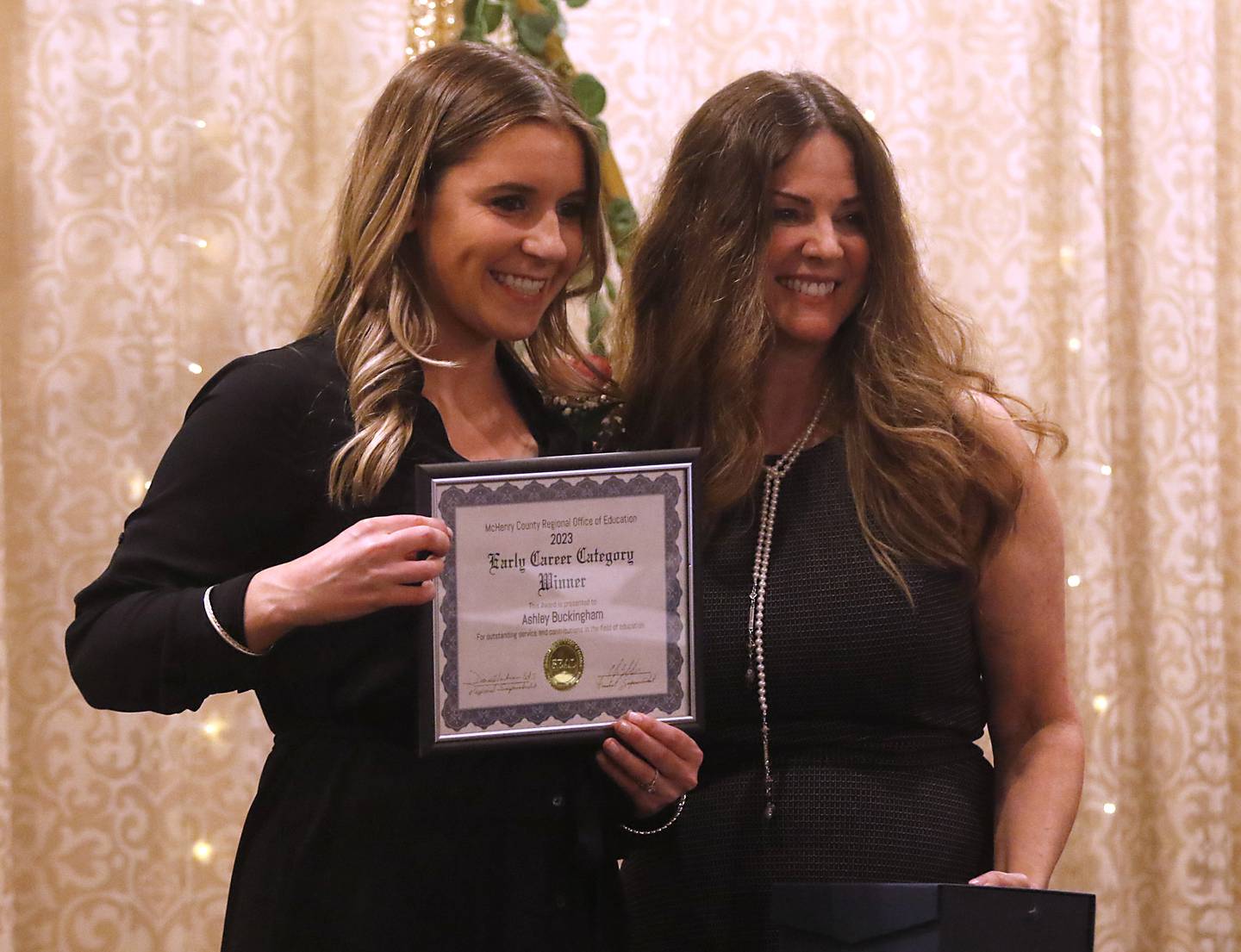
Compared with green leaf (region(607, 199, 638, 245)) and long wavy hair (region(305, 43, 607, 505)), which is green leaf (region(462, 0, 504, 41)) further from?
long wavy hair (region(305, 43, 607, 505))

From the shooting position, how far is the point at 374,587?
4.40 feet

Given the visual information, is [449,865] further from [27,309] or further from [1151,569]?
[1151,569]

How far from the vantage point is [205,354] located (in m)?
2.85

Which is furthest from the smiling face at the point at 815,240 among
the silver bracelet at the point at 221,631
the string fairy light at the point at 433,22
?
the string fairy light at the point at 433,22

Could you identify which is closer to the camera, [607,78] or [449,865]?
[449,865]

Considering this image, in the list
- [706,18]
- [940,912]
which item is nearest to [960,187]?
[706,18]

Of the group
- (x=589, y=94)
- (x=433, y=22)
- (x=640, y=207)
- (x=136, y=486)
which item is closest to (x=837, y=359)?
(x=589, y=94)

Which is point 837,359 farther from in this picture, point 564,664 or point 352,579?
point 352,579

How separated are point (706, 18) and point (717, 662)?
6.02 ft

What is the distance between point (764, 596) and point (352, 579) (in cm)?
57

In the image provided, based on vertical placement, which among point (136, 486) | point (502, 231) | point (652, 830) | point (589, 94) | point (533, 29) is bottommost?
point (652, 830)

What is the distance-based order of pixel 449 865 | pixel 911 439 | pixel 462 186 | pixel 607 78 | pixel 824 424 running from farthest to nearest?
pixel 607 78, pixel 824 424, pixel 911 439, pixel 462 186, pixel 449 865

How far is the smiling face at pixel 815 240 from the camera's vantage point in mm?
1812

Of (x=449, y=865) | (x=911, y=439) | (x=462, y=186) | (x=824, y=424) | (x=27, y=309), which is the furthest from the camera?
(x=27, y=309)
